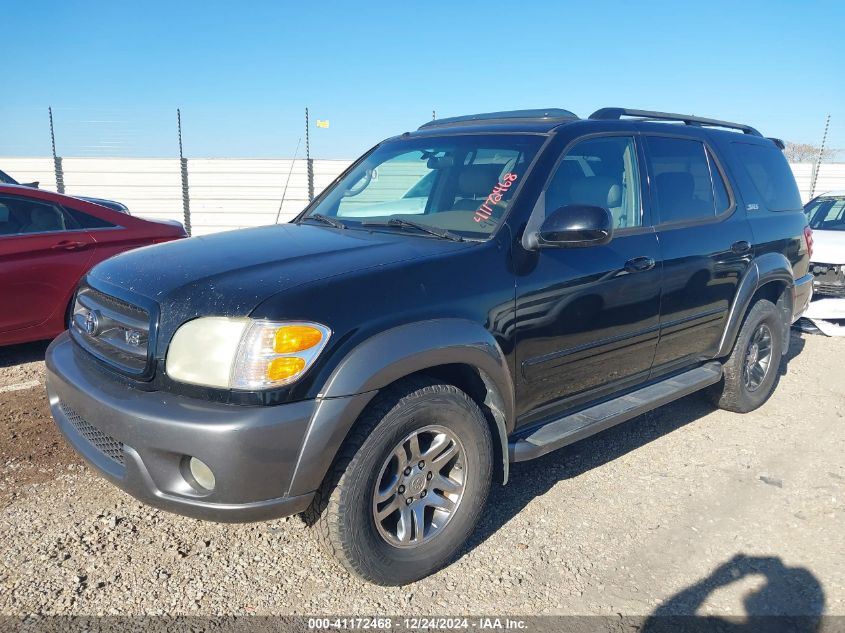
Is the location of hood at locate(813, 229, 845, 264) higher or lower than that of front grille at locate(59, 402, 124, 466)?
higher

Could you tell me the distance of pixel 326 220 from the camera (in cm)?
375

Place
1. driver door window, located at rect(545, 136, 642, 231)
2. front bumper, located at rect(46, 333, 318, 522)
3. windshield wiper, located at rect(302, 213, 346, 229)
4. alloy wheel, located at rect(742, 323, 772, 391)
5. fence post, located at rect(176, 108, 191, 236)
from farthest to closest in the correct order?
fence post, located at rect(176, 108, 191, 236) → alloy wheel, located at rect(742, 323, 772, 391) → windshield wiper, located at rect(302, 213, 346, 229) → driver door window, located at rect(545, 136, 642, 231) → front bumper, located at rect(46, 333, 318, 522)

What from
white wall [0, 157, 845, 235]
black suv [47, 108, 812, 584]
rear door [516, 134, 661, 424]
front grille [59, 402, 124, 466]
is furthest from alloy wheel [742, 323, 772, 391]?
white wall [0, 157, 845, 235]

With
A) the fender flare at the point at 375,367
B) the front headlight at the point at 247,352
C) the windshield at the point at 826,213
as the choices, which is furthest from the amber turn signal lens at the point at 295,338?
the windshield at the point at 826,213

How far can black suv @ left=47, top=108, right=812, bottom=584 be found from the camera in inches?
93.4

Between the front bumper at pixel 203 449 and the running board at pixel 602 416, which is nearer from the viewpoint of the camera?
the front bumper at pixel 203 449

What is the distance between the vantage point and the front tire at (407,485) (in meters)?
2.53

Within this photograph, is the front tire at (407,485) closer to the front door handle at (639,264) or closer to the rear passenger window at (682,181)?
the front door handle at (639,264)

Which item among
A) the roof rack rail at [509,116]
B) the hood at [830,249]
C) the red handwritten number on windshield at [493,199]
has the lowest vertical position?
the hood at [830,249]

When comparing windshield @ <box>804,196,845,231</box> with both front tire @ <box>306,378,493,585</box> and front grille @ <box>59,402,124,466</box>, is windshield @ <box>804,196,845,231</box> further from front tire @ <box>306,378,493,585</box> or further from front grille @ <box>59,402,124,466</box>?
front grille @ <box>59,402,124,466</box>

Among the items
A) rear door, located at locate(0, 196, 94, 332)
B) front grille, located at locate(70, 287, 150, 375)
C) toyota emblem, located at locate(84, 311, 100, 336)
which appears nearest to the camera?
front grille, located at locate(70, 287, 150, 375)

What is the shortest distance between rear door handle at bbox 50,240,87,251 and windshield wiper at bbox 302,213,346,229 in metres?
2.69

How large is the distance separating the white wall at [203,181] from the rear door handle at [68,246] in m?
10.1

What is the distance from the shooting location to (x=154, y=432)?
7.77 ft
